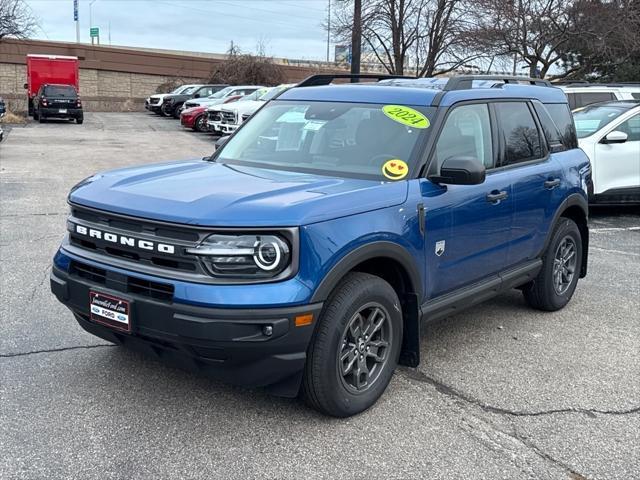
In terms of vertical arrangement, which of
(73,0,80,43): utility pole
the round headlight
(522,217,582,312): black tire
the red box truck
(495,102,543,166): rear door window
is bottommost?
(522,217,582,312): black tire

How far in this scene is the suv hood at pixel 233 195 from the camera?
10.9 feet

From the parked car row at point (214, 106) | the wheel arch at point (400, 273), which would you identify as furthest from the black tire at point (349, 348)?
the parked car row at point (214, 106)

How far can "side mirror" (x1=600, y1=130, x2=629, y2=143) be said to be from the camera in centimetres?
991

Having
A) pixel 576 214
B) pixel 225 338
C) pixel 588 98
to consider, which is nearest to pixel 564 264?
pixel 576 214

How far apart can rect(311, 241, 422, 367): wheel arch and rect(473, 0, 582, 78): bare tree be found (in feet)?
64.7

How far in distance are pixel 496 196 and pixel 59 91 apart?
91.0 ft

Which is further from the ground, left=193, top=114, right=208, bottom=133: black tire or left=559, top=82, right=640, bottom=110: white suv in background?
left=559, top=82, right=640, bottom=110: white suv in background

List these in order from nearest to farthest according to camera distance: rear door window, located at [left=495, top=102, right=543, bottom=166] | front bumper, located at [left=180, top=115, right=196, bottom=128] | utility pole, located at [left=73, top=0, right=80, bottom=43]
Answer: rear door window, located at [left=495, top=102, right=543, bottom=166], front bumper, located at [left=180, top=115, right=196, bottom=128], utility pole, located at [left=73, top=0, right=80, bottom=43]

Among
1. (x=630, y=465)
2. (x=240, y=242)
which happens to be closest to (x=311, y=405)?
(x=240, y=242)

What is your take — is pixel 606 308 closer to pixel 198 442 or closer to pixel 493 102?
pixel 493 102

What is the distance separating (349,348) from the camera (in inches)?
147

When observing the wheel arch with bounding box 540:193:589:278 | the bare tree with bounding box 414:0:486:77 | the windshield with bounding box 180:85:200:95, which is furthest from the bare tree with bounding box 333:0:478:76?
the wheel arch with bounding box 540:193:589:278

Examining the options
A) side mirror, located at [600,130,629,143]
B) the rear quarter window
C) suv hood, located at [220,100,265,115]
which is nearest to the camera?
the rear quarter window

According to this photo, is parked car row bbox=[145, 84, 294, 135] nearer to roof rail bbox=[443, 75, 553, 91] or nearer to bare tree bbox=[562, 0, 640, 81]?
roof rail bbox=[443, 75, 553, 91]
